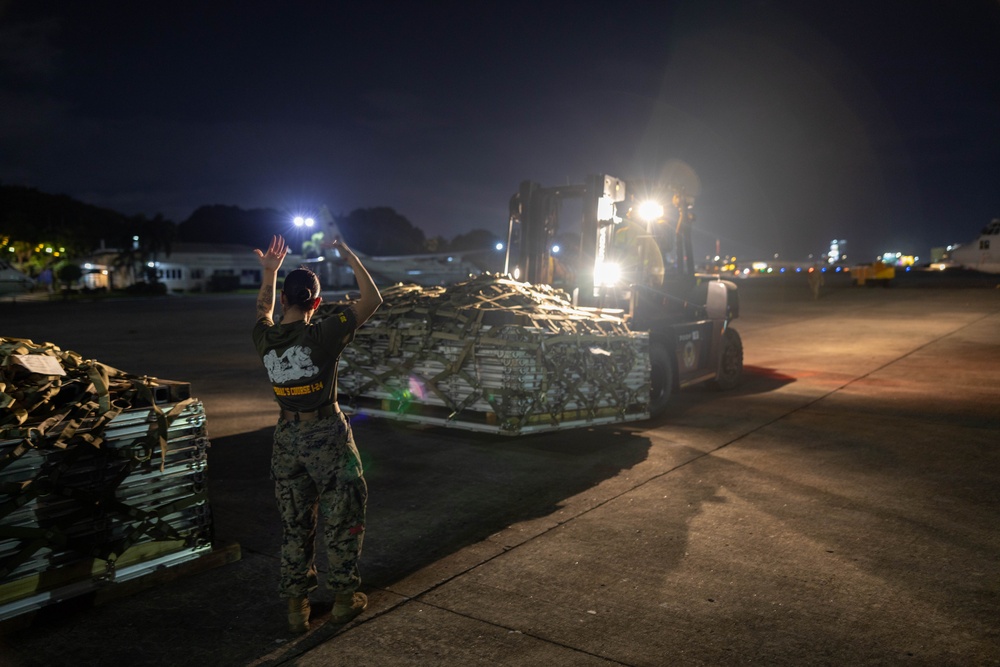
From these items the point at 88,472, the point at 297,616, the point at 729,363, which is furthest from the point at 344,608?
the point at 729,363

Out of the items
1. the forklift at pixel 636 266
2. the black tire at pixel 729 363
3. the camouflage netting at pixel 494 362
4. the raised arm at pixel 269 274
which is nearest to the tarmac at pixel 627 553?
the camouflage netting at pixel 494 362

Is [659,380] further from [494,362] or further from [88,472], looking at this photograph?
[88,472]

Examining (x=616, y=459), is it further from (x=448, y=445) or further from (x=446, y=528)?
(x=446, y=528)

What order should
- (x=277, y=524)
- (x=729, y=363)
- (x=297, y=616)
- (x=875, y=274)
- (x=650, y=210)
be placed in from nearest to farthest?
(x=297, y=616)
(x=277, y=524)
(x=650, y=210)
(x=729, y=363)
(x=875, y=274)

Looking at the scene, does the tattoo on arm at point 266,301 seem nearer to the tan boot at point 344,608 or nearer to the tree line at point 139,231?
the tan boot at point 344,608

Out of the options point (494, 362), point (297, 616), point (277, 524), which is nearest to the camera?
point (297, 616)

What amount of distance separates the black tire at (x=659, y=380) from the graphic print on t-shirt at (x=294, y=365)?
22.7 ft

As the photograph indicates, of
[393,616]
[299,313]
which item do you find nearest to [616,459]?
[393,616]

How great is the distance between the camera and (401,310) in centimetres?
848

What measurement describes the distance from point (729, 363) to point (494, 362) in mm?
6802

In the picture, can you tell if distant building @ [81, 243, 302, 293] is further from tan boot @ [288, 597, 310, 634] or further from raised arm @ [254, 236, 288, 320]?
tan boot @ [288, 597, 310, 634]

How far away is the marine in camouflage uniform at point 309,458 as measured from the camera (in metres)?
4.02

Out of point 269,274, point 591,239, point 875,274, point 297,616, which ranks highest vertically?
point 591,239

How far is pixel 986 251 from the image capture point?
67.8 meters
